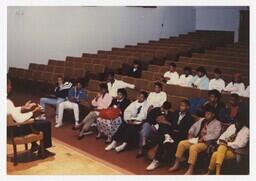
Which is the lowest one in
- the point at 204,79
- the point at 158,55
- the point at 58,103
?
the point at 58,103

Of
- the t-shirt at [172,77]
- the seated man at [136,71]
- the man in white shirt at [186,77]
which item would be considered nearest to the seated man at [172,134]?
the man in white shirt at [186,77]

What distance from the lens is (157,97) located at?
5.09 metres

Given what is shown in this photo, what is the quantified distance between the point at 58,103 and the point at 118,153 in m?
1.48

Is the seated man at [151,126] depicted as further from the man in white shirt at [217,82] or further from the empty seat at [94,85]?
the empty seat at [94,85]

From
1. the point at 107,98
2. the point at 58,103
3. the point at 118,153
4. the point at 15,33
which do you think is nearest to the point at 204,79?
the point at 107,98

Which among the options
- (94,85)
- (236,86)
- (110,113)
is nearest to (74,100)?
(94,85)

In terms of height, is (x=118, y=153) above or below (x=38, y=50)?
below

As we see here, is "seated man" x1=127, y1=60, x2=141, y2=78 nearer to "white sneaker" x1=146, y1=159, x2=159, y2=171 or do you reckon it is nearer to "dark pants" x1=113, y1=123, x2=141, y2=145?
"dark pants" x1=113, y1=123, x2=141, y2=145

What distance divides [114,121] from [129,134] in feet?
0.95

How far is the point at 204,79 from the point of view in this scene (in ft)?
18.3

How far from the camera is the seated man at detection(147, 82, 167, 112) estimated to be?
5.00m

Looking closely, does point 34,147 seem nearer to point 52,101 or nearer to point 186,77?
point 52,101
